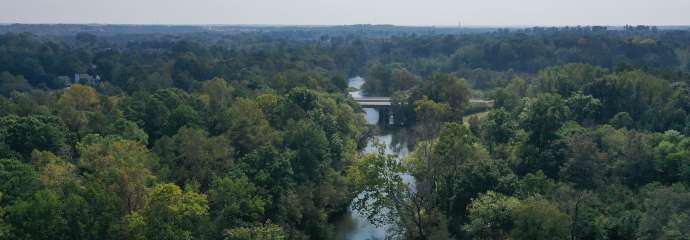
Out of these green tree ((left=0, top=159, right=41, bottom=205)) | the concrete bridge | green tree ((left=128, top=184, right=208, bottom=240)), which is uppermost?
green tree ((left=0, top=159, right=41, bottom=205))

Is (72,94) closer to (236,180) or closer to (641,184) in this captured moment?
(236,180)

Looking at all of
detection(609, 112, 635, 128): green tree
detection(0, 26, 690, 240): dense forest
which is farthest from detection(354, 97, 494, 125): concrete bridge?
detection(609, 112, 635, 128): green tree

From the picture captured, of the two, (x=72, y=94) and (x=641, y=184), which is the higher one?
(x=72, y=94)

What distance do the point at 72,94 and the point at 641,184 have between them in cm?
3935

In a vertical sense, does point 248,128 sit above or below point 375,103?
above

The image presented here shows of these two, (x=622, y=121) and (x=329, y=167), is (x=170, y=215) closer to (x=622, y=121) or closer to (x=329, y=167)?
(x=329, y=167)

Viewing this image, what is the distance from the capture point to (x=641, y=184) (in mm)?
34625

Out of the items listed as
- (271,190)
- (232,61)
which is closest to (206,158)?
(271,190)

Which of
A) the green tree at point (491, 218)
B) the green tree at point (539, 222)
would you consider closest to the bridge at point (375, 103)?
the green tree at point (491, 218)

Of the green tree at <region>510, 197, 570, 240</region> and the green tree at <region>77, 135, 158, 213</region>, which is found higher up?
the green tree at <region>77, 135, 158, 213</region>

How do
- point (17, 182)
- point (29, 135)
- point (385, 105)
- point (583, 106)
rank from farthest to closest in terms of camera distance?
point (385, 105) < point (583, 106) < point (29, 135) < point (17, 182)

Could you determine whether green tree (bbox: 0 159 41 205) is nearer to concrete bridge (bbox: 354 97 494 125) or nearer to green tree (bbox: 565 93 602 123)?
green tree (bbox: 565 93 602 123)

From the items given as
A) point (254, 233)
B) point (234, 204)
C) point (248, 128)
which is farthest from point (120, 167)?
point (248, 128)

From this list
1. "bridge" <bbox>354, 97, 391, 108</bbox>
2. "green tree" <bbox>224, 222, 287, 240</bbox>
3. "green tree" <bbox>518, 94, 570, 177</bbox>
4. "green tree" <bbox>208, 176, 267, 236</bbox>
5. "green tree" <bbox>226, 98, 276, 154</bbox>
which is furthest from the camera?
"bridge" <bbox>354, 97, 391, 108</bbox>
